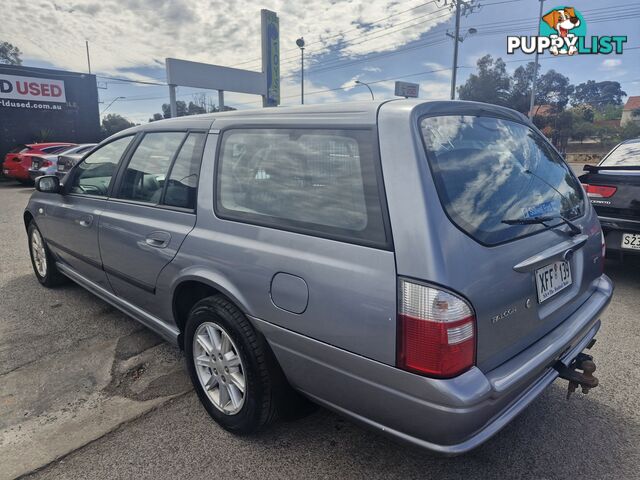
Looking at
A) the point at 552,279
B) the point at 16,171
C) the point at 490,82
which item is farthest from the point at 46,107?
the point at 490,82

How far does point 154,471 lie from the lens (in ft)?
6.80

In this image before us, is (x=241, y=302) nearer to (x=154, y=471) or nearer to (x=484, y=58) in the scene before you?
(x=154, y=471)

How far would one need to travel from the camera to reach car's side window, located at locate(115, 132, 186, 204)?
274 cm

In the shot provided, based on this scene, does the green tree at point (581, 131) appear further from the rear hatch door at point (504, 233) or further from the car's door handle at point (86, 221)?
the car's door handle at point (86, 221)

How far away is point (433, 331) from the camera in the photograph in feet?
5.04

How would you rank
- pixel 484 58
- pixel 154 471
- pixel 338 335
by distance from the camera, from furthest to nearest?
pixel 484 58
pixel 154 471
pixel 338 335

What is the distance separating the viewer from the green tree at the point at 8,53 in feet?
150

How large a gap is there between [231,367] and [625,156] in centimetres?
530

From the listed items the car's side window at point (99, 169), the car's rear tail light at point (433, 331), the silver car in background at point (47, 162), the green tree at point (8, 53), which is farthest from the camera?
the green tree at point (8, 53)

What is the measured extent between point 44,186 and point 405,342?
Answer: 356cm

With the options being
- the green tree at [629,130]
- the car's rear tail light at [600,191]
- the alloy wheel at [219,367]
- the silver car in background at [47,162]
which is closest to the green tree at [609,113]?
the green tree at [629,130]

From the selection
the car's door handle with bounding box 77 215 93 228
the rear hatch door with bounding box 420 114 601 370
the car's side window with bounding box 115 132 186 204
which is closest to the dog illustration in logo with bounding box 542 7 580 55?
the rear hatch door with bounding box 420 114 601 370

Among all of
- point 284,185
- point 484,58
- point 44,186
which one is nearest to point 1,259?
point 44,186

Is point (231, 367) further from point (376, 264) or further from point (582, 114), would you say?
point (582, 114)
